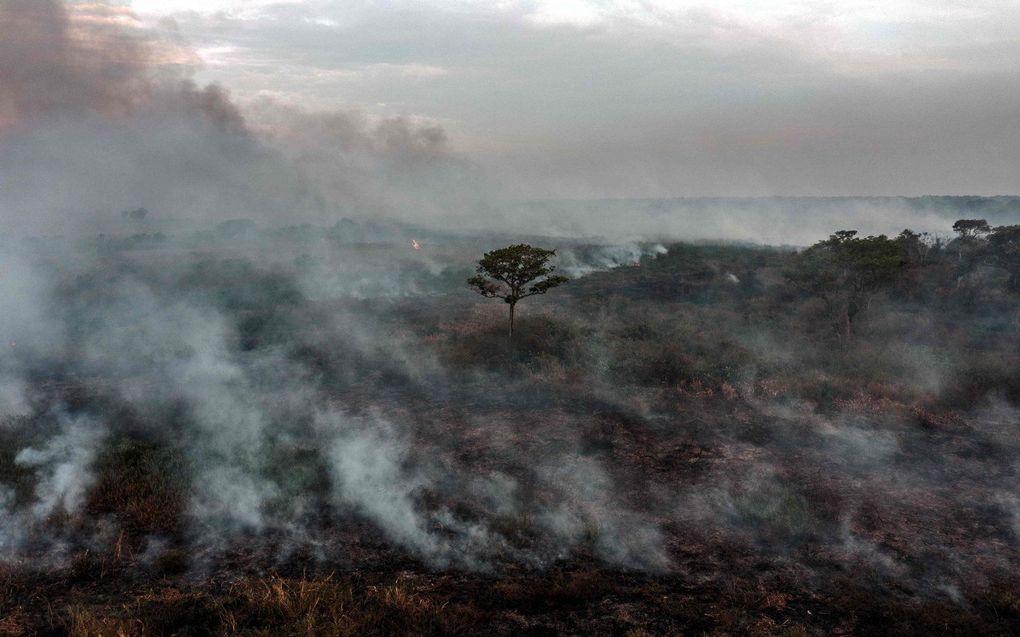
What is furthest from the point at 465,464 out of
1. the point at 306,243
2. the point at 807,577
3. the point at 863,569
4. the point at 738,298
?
the point at 306,243

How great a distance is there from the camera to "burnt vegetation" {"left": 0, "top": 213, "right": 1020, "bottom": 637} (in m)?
8.92

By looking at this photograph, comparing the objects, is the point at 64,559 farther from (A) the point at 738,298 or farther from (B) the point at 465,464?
(A) the point at 738,298

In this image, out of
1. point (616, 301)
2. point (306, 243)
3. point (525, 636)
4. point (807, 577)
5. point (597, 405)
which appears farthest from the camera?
point (306, 243)

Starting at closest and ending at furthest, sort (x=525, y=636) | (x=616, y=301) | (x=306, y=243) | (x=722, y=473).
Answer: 1. (x=525, y=636)
2. (x=722, y=473)
3. (x=616, y=301)
4. (x=306, y=243)

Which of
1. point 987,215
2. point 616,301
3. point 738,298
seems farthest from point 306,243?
point 987,215

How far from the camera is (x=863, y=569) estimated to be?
9945 mm

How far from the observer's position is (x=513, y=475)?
13898 millimetres

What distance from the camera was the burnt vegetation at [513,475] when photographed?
8.92 metres

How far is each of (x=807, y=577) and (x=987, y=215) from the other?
681ft

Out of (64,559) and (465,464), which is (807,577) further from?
(64,559)

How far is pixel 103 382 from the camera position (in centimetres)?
2038

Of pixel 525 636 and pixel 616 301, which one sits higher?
pixel 616 301

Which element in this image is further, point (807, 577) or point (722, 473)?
point (722, 473)

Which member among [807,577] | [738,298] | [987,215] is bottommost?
[807,577]
